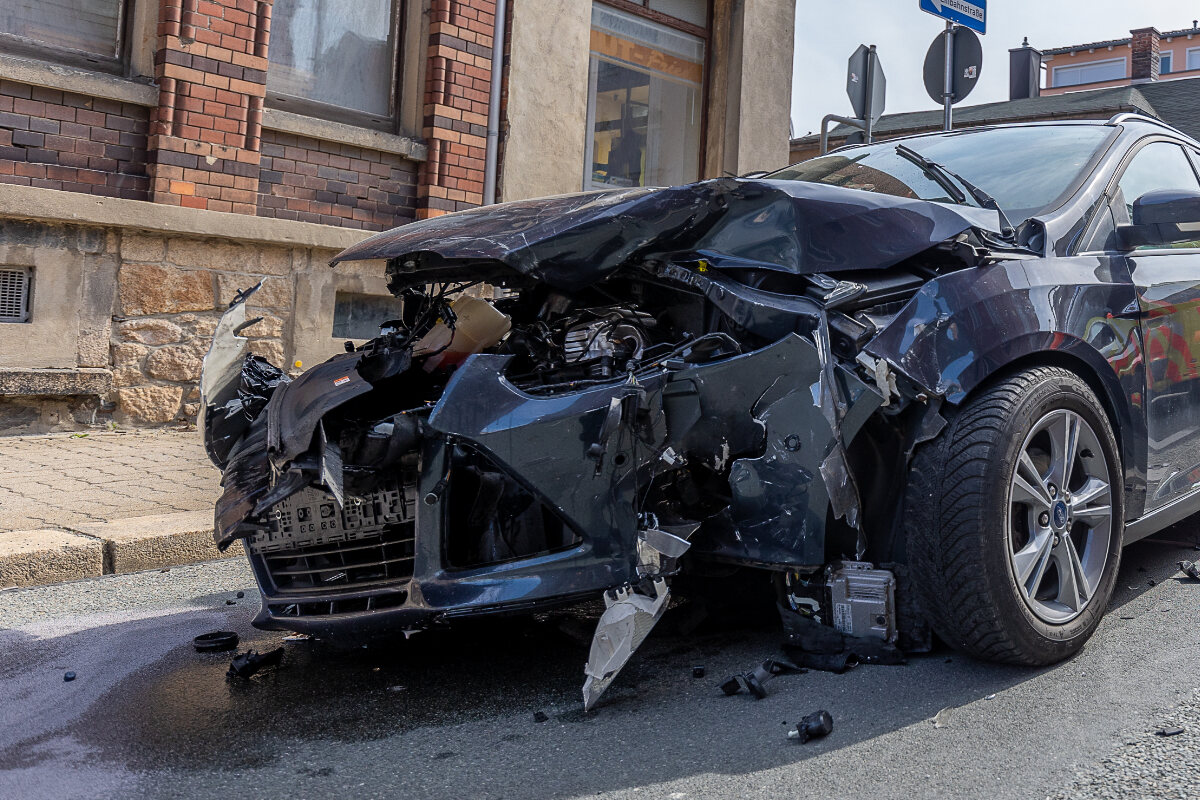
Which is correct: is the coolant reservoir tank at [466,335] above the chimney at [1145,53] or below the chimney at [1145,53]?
below

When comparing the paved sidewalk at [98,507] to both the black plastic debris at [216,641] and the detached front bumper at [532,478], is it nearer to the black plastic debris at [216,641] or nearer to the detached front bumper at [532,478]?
the black plastic debris at [216,641]

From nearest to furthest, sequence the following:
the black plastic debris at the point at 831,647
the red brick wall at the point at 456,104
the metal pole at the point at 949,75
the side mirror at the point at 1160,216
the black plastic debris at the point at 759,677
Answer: the black plastic debris at the point at 759,677
the black plastic debris at the point at 831,647
the side mirror at the point at 1160,216
the metal pole at the point at 949,75
the red brick wall at the point at 456,104

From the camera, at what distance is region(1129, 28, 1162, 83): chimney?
46938 millimetres

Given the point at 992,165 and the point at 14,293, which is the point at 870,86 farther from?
the point at 14,293

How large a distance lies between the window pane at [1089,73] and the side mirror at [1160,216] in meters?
63.2

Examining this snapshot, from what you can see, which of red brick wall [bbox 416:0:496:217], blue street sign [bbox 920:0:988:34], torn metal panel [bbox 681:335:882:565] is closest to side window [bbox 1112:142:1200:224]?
torn metal panel [bbox 681:335:882:565]

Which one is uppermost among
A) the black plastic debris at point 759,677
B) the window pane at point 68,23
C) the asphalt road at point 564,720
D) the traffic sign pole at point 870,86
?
the traffic sign pole at point 870,86

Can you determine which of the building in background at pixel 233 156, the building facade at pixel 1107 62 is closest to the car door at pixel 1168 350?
the building in background at pixel 233 156

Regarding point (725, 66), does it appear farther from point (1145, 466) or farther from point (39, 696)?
point (39, 696)

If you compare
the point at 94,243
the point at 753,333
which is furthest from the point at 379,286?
the point at 753,333

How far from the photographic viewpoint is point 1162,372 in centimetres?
358

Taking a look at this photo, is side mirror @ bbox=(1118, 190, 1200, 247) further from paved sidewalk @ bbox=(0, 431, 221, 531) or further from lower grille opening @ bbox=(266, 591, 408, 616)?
paved sidewalk @ bbox=(0, 431, 221, 531)

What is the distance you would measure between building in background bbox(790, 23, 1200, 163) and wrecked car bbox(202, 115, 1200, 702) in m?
14.8

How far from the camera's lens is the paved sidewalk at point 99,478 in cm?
505
